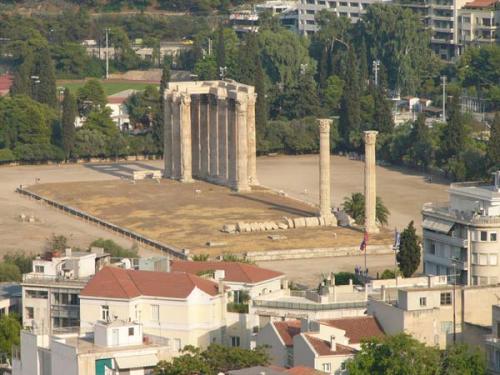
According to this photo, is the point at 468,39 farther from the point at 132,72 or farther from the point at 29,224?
the point at 29,224

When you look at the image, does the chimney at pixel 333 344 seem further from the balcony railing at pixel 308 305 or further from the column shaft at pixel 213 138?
the column shaft at pixel 213 138

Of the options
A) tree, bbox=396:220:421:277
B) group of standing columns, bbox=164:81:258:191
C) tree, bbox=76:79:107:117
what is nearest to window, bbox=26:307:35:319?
tree, bbox=396:220:421:277

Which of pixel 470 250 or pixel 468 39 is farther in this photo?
pixel 468 39

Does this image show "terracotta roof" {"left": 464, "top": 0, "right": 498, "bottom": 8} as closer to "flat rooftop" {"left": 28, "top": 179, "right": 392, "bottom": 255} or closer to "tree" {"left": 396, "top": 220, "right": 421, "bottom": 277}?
"flat rooftop" {"left": 28, "top": 179, "right": 392, "bottom": 255}

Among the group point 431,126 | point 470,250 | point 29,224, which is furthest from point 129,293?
point 431,126

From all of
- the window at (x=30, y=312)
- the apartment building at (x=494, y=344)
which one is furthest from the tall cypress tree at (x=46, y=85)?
the apartment building at (x=494, y=344)

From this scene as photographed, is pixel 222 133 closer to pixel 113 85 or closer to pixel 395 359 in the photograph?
pixel 113 85
